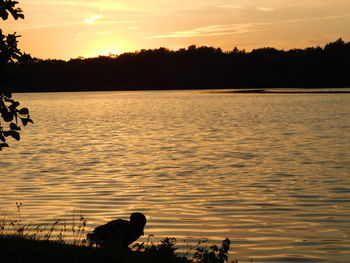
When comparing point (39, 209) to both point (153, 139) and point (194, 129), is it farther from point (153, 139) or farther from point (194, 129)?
point (194, 129)

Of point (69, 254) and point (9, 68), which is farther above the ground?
point (9, 68)

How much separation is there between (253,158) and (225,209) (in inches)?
506

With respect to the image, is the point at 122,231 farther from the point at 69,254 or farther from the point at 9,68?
the point at 9,68

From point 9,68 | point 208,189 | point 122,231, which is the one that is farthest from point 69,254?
point 208,189

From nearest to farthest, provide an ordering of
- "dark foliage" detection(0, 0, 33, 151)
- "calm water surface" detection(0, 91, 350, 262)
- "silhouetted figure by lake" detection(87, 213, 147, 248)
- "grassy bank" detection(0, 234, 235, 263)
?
1. "dark foliage" detection(0, 0, 33, 151)
2. "grassy bank" detection(0, 234, 235, 263)
3. "silhouetted figure by lake" detection(87, 213, 147, 248)
4. "calm water surface" detection(0, 91, 350, 262)

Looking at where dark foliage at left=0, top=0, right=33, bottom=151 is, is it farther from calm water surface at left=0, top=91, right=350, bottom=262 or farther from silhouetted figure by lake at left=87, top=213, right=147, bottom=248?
calm water surface at left=0, top=91, right=350, bottom=262

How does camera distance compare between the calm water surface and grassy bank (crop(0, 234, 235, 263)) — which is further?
the calm water surface

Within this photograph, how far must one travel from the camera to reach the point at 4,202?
19.1 metres

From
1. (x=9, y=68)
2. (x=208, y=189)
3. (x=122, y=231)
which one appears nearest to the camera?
(x=9, y=68)

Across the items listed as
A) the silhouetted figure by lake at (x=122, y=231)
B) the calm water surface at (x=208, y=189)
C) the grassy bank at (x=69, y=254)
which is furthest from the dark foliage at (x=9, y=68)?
the calm water surface at (x=208, y=189)

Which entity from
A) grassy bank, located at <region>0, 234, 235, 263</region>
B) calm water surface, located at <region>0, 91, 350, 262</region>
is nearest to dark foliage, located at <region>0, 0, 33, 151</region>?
grassy bank, located at <region>0, 234, 235, 263</region>

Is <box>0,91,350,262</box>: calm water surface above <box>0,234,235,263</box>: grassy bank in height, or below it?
below

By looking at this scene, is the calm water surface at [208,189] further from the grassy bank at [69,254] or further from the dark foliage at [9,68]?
the dark foliage at [9,68]

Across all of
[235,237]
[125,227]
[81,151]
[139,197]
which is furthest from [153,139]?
[125,227]
